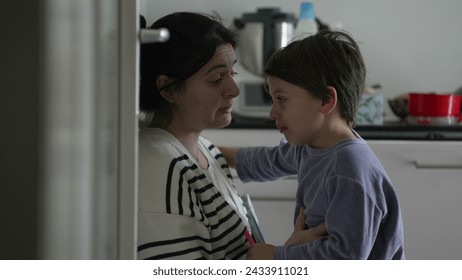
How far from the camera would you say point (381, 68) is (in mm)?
2582

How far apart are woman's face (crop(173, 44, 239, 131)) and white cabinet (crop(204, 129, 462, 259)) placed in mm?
886

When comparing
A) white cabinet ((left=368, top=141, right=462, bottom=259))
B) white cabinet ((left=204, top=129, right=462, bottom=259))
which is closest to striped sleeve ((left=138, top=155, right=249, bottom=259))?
white cabinet ((left=204, top=129, right=462, bottom=259))

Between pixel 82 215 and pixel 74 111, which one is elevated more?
pixel 74 111

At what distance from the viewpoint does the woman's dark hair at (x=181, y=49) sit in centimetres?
118

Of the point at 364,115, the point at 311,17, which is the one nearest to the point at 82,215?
the point at 364,115

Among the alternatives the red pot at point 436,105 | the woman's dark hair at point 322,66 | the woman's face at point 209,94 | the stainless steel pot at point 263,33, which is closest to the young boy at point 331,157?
the woman's dark hair at point 322,66

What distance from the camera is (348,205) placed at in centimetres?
114

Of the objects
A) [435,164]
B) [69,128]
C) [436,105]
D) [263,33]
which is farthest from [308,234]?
[263,33]

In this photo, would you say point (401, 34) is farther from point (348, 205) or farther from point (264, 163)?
point (348, 205)

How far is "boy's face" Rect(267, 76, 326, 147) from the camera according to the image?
1.30 metres
